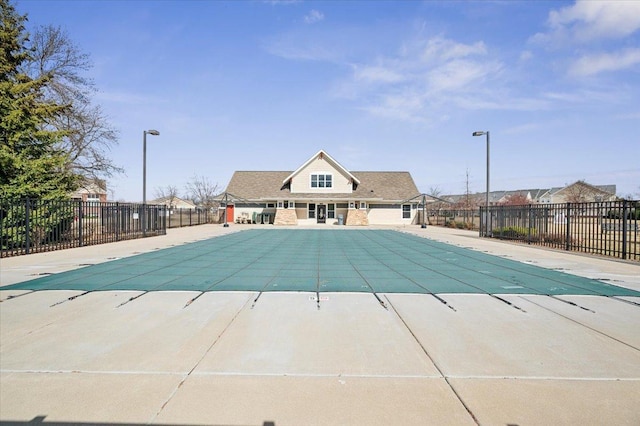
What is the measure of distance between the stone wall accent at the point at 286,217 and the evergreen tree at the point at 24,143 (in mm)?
21619

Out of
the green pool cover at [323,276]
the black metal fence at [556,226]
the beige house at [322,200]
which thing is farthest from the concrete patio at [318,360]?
the beige house at [322,200]

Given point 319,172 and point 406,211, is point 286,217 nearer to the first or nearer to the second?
point 319,172

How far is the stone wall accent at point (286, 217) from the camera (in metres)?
38.6

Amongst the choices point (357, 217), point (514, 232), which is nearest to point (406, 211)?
point (357, 217)

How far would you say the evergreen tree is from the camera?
608 inches

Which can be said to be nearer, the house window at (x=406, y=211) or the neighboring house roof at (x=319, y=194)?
the neighboring house roof at (x=319, y=194)

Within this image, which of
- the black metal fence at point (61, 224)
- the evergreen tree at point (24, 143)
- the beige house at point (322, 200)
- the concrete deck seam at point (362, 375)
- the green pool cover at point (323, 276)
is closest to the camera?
the concrete deck seam at point (362, 375)

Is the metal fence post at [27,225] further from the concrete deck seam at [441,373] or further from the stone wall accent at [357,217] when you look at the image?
the stone wall accent at [357,217]

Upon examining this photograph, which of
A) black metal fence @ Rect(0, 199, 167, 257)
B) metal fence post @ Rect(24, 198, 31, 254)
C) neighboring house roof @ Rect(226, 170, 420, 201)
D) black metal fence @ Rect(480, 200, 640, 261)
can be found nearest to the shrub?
black metal fence @ Rect(480, 200, 640, 261)

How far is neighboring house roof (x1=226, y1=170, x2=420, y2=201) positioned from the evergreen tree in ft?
76.0

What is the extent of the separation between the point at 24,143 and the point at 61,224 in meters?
4.03

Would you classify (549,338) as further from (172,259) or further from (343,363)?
(172,259)

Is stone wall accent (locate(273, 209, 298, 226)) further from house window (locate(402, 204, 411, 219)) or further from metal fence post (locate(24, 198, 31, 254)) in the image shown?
metal fence post (locate(24, 198, 31, 254))

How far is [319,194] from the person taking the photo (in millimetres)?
39594
